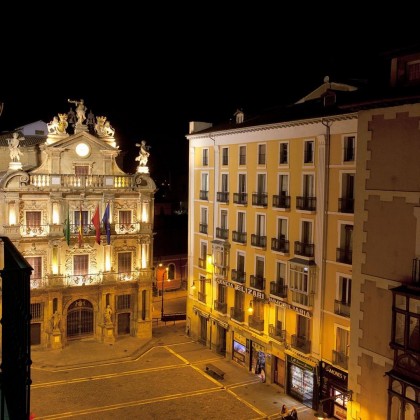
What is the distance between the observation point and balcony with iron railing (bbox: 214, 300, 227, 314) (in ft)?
147

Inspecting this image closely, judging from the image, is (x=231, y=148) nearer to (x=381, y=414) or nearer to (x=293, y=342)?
(x=293, y=342)

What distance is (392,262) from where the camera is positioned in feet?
66.1

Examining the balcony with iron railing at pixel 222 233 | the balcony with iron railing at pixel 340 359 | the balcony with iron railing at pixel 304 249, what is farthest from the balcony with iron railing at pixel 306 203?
the balcony with iron railing at pixel 222 233

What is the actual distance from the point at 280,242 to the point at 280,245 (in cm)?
21

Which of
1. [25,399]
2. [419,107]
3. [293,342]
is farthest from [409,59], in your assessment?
[293,342]

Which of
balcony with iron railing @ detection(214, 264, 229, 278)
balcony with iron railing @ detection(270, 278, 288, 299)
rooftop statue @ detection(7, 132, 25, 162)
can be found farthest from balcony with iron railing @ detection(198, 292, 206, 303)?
rooftop statue @ detection(7, 132, 25, 162)

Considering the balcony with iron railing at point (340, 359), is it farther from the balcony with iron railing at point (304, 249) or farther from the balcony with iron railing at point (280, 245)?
the balcony with iron railing at point (280, 245)

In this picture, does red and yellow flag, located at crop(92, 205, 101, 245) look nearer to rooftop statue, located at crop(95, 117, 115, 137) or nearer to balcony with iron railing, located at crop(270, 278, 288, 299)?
rooftop statue, located at crop(95, 117, 115, 137)

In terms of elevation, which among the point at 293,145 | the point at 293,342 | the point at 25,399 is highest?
the point at 293,145

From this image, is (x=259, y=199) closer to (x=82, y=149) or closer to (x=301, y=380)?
(x=301, y=380)

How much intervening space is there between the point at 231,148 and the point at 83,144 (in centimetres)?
1356

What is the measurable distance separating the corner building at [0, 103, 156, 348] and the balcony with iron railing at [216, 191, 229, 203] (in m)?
8.12

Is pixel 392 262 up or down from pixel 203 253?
up

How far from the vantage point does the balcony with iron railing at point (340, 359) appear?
32.5 metres
